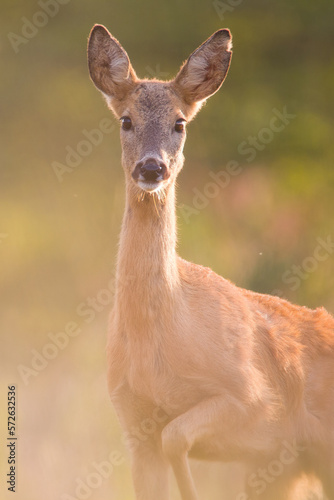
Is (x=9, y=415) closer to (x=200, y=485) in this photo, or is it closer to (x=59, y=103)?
(x=200, y=485)

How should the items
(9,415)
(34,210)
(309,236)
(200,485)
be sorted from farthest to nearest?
(34,210)
(309,236)
(9,415)
(200,485)

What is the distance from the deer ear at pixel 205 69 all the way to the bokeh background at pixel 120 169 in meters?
2.89

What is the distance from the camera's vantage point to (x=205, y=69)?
6297mm

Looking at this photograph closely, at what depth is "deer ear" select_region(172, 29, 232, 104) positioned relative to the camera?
20.4 feet

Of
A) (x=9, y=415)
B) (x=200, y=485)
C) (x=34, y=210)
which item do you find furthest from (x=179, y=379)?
(x=34, y=210)

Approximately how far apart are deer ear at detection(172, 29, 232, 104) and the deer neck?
2.39 feet

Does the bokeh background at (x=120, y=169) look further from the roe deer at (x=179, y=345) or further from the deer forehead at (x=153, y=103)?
the deer forehead at (x=153, y=103)

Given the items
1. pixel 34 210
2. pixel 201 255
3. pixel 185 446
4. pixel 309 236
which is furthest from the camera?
pixel 34 210

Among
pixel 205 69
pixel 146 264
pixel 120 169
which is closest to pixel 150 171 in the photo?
pixel 146 264

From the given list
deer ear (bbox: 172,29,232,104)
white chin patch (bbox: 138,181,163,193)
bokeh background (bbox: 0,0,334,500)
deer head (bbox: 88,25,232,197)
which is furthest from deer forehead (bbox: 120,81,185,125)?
bokeh background (bbox: 0,0,334,500)

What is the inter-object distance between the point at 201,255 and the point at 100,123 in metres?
2.62

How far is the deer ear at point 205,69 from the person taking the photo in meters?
6.20

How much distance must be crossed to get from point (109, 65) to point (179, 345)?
5.88 feet

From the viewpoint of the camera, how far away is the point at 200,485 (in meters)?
7.64
